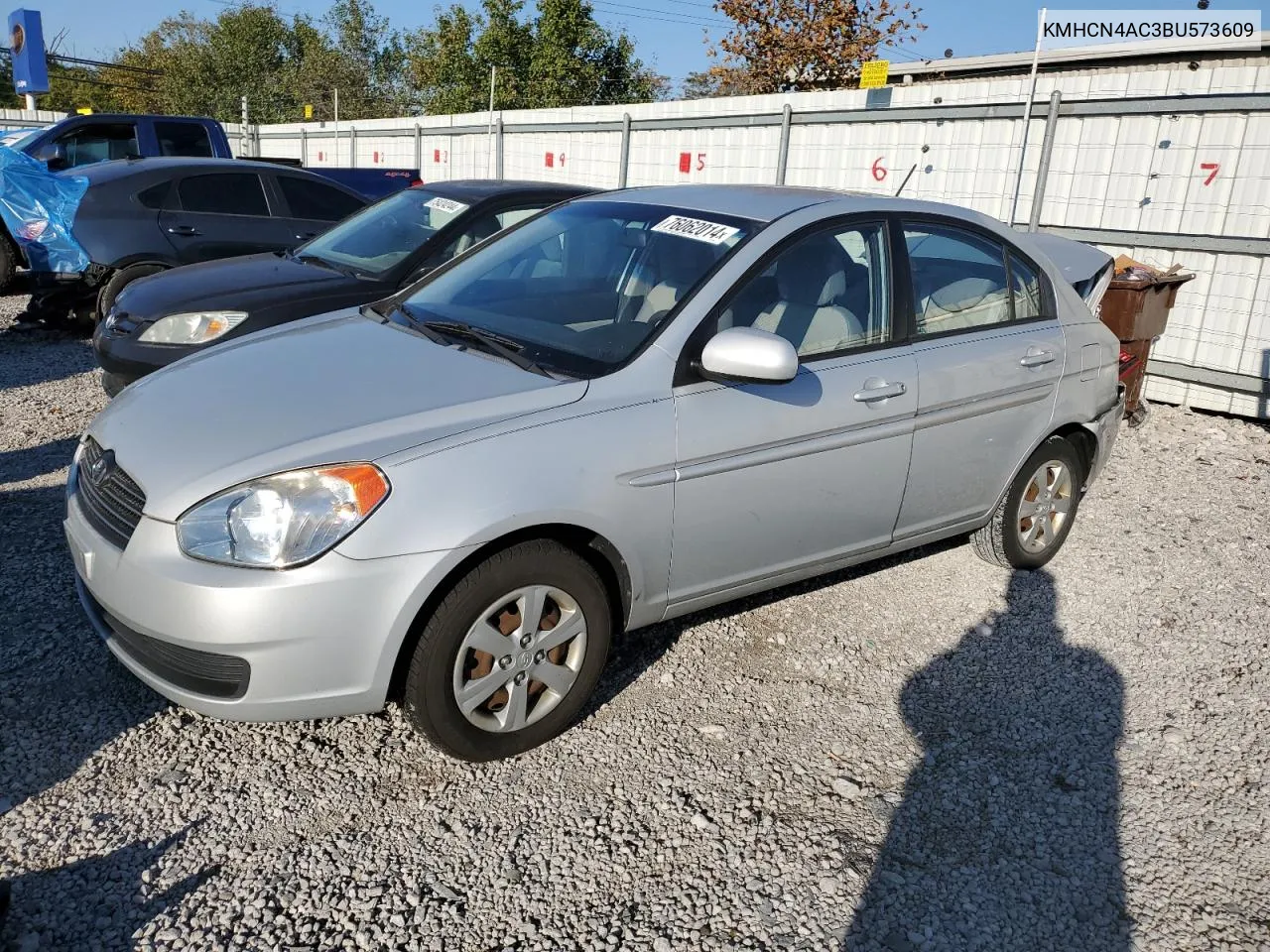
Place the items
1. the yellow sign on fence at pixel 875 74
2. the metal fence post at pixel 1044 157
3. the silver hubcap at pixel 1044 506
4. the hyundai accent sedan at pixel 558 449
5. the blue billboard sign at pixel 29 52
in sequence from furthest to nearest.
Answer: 1. the blue billboard sign at pixel 29 52
2. the yellow sign on fence at pixel 875 74
3. the metal fence post at pixel 1044 157
4. the silver hubcap at pixel 1044 506
5. the hyundai accent sedan at pixel 558 449

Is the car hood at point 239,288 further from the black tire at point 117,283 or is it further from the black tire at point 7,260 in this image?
the black tire at point 7,260

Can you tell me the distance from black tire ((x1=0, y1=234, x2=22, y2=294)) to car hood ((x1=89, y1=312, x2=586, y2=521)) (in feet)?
27.6

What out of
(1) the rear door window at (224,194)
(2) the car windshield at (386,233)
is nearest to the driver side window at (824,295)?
(2) the car windshield at (386,233)

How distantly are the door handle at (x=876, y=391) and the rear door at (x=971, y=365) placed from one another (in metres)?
0.14

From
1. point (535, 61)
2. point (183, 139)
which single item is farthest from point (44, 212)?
point (535, 61)

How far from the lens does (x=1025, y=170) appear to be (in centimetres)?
874

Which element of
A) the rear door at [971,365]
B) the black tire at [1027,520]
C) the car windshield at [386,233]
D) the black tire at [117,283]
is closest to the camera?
the rear door at [971,365]

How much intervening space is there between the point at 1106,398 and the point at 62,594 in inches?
185

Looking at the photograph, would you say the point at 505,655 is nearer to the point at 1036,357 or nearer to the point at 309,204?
the point at 1036,357

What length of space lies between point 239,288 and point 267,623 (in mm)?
3622

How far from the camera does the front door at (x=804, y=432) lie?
10.5 feet

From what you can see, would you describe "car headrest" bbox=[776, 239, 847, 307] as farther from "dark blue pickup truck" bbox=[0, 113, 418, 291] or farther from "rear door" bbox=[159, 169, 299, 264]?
"dark blue pickup truck" bbox=[0, 113, 418, 291]

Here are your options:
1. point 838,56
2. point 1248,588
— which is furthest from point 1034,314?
point 838,56

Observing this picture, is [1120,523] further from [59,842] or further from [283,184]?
[283,184]
